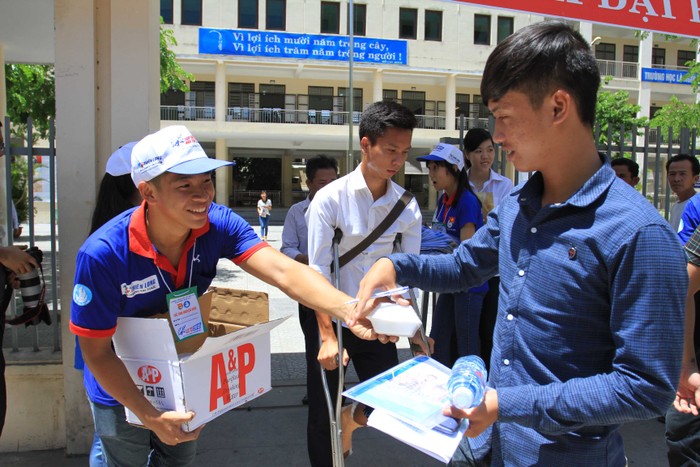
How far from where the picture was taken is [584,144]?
1539mm

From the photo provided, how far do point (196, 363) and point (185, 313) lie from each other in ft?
0.94

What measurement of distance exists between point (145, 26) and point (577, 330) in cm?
342

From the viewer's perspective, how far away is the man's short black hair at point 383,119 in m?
2.93

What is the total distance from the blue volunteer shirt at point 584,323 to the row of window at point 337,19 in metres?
29.8

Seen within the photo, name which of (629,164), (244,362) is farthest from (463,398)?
(629,164)

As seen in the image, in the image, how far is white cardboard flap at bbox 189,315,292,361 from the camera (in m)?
1.95

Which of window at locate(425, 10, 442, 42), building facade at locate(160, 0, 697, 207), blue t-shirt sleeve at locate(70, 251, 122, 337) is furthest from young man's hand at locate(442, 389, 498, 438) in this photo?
window at locate(425, 10, 442, 42)

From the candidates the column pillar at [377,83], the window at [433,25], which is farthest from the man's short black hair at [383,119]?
the window at [433,25]

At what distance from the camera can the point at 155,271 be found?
2.18m

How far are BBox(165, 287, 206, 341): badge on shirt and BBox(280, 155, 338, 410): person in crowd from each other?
1.00m

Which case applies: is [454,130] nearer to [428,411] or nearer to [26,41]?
[26,41]

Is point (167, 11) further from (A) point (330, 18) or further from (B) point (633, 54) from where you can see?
(B) point (633, 54)

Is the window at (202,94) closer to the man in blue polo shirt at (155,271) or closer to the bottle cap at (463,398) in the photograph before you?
the man in blue polo shirt at (155,271)

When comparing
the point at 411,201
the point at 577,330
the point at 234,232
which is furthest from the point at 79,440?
the point at 577,330
